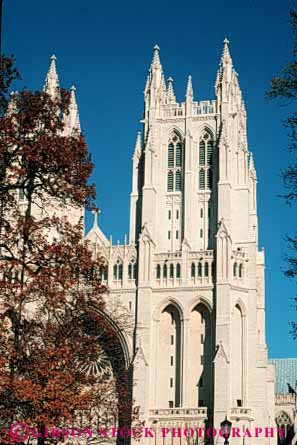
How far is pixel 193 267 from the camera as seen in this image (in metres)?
62.4

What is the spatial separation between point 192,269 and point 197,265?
1.55 ft

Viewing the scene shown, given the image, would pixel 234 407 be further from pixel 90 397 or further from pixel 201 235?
pixel 90 397

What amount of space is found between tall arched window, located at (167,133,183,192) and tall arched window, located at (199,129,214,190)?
1626mm

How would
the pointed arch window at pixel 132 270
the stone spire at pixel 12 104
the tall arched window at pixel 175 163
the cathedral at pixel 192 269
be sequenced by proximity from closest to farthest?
the stone spire at pixel 12 104
the cathedral at pixel 192 269
the pointed arch window at pixel 132 270
the tall arched window at pixel 175 163

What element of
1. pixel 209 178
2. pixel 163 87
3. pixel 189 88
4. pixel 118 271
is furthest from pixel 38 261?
pixel 163 87

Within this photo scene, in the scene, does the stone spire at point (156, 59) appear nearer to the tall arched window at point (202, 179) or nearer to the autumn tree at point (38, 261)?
the tall arched window at point (202, 179)

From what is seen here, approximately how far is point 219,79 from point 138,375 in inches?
985

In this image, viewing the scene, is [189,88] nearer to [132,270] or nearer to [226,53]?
[226,53]

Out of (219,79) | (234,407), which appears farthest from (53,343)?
(219,79)

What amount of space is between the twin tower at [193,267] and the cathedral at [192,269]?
0.25 feet

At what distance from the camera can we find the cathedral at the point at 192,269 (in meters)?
59.5

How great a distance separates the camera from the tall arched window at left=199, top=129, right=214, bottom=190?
6662cm

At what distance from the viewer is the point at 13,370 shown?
74.2ft

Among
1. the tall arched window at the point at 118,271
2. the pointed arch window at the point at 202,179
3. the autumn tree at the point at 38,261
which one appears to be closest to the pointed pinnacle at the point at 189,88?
the pointed arch window at the point at 202,179
